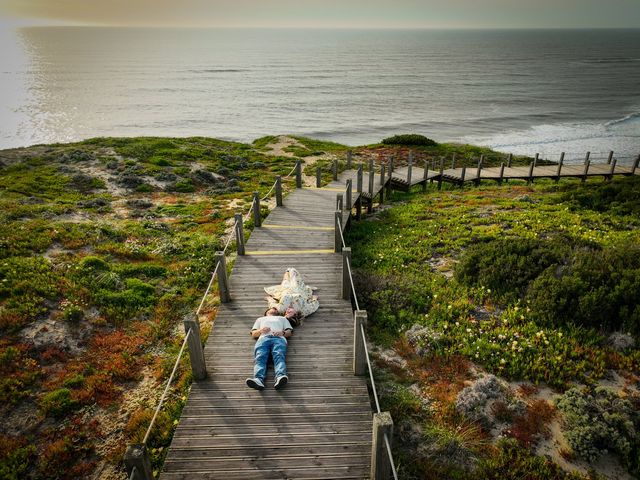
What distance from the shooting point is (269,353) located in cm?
791

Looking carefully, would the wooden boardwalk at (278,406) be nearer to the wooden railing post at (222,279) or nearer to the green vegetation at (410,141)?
the wooden railing post at (222,279)

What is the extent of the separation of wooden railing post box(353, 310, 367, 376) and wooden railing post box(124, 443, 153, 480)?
3995 mm

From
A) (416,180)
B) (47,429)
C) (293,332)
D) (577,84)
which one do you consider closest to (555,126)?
(416,180)

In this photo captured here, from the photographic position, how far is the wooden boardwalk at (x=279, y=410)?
5945mm

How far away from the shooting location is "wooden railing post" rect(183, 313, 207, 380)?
704 cm

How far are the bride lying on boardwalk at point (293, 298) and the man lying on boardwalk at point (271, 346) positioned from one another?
29 cm

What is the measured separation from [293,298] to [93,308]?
6771 millimetres

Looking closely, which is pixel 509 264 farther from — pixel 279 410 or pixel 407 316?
pixel 279 410

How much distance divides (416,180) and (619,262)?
17.0 meters

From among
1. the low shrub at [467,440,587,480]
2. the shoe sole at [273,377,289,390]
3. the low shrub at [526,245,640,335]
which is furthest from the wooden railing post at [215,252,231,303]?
the low shrub at [526,245,640,335]

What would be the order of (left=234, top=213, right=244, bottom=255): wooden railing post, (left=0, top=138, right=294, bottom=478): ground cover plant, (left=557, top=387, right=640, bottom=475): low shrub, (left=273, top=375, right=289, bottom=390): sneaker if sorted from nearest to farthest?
(left=557, top=387, right=640, bottom=475): low shrub < (left=273, top=375, right=289, bottom=390): sneaker < (left=0, top=138, right=294, bottom=478): ground cover plant < (left=234, top=213, right=244, bottom=255): wooden railing post

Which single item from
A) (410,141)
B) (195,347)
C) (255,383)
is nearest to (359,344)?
(255,383)

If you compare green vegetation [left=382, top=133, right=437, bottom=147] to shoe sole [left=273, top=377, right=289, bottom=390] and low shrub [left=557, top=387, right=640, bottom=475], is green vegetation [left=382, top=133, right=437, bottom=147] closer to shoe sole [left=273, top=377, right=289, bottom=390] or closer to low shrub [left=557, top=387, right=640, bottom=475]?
low shrub [left=557, top=387, right=640, bottom=475]

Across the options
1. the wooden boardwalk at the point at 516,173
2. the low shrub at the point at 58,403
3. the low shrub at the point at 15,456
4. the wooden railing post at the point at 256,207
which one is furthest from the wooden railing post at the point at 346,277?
the wooden boardwalk at the point at 516,173
